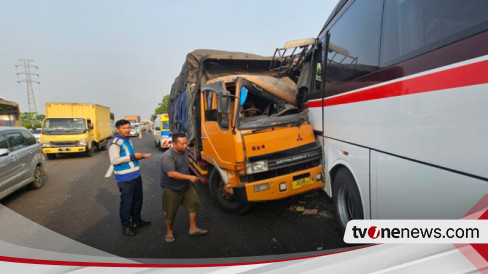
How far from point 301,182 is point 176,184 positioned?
6.22ft

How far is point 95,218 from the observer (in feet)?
14.5

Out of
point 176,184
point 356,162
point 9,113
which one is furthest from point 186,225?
A: point 9,113

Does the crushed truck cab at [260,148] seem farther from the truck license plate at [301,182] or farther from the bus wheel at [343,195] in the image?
the bus wheel at [343,195]

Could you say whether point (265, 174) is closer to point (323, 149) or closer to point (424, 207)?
point (323, 149)

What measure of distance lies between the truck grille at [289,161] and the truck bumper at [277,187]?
0.16m

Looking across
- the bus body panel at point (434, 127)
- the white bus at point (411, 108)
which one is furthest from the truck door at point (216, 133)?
the bus body panel at point (434, 127)

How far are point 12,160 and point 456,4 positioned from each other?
772 cm

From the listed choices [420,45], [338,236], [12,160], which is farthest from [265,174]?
[12,160]

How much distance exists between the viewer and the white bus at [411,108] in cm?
146

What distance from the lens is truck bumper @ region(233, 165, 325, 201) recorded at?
3.61 meters

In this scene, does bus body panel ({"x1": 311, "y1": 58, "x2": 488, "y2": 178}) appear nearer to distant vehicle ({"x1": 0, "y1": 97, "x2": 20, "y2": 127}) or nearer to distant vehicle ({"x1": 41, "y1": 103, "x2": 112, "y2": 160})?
distant vehicle ({"x1": 41, "y1": 103, "x2": 112, "y2": 160})

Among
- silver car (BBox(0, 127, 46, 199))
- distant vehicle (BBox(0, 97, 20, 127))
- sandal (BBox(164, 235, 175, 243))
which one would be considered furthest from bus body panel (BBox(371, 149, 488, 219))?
distant vehicle (BBox(0, 97, 20, 127))

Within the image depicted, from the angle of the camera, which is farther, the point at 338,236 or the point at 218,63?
the point at 218,63

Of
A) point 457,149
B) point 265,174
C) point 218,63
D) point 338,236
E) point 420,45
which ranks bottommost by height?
point 338,236
